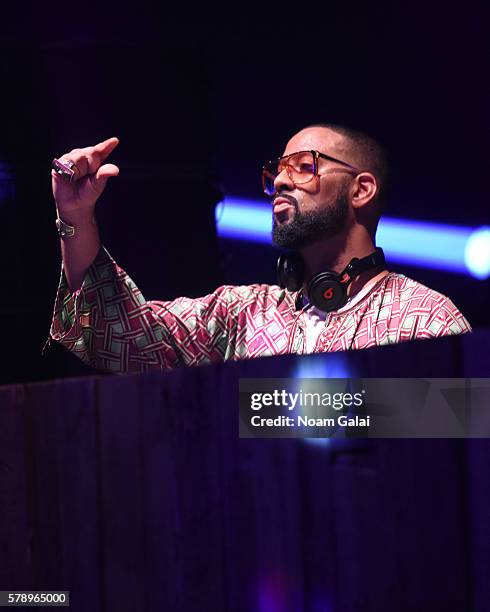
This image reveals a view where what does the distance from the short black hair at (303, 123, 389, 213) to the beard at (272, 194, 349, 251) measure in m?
0.20

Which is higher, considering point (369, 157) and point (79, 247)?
point (369, 157)

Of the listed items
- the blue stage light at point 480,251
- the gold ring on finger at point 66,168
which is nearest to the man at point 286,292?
the gold ring on finger at point 66,168

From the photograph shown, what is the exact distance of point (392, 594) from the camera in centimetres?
109

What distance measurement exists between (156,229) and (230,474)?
71.4 inches

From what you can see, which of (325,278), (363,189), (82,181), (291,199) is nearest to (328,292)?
(325,278)

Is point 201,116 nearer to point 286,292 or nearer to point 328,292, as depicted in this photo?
point 286,292

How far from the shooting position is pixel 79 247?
7.11ft

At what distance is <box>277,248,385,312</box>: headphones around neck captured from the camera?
2.21 meters

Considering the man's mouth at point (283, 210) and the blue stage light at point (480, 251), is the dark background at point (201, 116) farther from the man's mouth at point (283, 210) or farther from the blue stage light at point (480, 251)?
the man's mouth at point (283, 210)

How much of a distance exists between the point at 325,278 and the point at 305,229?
18cm

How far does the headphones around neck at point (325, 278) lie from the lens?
221 cm

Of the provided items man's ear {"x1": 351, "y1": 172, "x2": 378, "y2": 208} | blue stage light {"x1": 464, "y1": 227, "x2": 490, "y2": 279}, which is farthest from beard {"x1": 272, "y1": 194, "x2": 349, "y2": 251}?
blue stage light {"x1": 464, "y1": 227, "x2": 490, "y2": 279}

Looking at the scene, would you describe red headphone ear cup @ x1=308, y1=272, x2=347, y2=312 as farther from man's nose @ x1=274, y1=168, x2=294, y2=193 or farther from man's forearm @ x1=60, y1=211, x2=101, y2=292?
man's forearm @ x1=60, y1=211, x2=101, y2=292

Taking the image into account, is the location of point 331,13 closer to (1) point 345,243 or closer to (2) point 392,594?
(1) point 345,243
